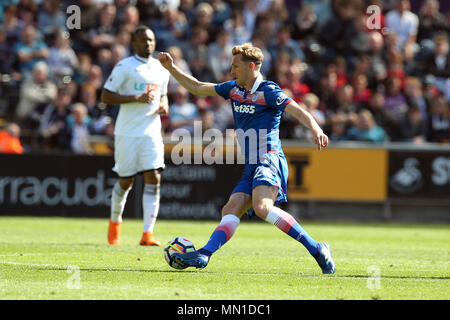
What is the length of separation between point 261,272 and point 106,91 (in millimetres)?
3800

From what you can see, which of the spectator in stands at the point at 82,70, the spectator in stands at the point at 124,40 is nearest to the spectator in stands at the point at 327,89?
the spectator in stands at the point at 124,40

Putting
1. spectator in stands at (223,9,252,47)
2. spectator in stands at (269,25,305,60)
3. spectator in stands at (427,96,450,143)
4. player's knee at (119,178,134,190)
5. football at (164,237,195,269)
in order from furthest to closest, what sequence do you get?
spectator in stands at (269,25,305,60) < spectator in stands at (223,9,252,47) < spectator in stands at (427,96,450,143) < player's knee at (119,178,134,190) < football at (164,237,195,269)

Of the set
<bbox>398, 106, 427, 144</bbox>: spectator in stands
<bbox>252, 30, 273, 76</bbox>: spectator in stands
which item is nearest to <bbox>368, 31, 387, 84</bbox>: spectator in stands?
<bbox>398, 106, 427, 144</bbox>: spectator in stands

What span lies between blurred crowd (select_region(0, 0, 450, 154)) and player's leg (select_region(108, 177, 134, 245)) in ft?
20.3

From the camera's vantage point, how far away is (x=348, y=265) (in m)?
9.30

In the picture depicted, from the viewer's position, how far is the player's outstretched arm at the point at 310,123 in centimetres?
777

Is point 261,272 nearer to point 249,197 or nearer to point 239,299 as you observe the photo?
point 249,197

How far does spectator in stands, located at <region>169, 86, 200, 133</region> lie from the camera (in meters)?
18.0

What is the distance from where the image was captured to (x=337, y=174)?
1816 cm

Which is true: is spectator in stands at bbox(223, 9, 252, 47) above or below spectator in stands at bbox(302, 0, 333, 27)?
below

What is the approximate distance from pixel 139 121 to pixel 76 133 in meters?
6.50

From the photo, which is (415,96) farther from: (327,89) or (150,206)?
(150,206)

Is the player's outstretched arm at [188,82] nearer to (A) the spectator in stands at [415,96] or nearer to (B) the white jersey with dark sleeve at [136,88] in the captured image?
(B) the white jersey with dark sleeve at [136,88]

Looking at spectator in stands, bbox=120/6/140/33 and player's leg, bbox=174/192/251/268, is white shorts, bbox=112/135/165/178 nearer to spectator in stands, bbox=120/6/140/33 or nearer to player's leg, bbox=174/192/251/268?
player's leg, bbox=174/192/251/268
